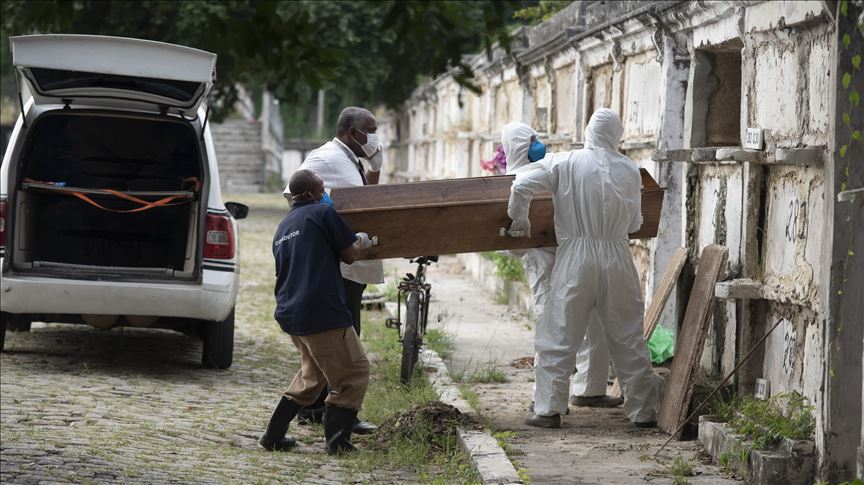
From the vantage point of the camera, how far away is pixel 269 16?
3.58 meters

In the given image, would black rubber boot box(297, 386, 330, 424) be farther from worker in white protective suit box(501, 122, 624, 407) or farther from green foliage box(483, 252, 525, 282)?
green foliage box(483, 252, 525, 282)

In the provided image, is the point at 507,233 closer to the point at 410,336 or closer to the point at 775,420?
the point at 410,336

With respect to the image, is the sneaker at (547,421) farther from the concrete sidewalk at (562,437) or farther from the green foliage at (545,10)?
the green foliage at (545,10)

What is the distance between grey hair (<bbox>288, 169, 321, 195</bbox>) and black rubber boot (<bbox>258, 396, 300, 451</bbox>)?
116cm

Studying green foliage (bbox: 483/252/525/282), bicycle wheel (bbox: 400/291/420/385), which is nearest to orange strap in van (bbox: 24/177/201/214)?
bicycle wheel (bbox: 400/291/420/385)

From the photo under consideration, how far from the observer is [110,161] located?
9.97 metres

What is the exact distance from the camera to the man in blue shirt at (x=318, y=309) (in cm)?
689

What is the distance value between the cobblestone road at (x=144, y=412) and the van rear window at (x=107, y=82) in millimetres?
2033

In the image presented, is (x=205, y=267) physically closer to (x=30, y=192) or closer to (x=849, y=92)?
(x=30, y=192)

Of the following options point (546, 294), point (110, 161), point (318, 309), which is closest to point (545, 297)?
point (546, 294)

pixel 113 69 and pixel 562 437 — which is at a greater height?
pixel 113 69

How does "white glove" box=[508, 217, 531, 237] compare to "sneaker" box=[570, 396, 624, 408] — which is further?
"sneaker" box=[570, 396, 624, 408]

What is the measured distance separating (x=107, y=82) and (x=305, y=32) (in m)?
5.38

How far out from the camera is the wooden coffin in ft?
25.3
